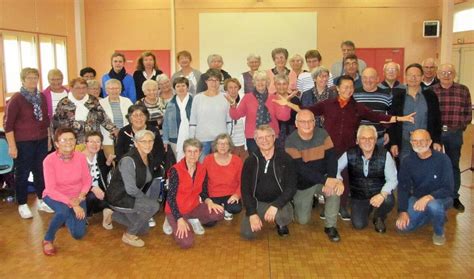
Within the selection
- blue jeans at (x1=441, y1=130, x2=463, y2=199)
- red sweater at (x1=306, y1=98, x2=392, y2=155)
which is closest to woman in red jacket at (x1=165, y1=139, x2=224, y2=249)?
red sweater at (x1=306, y1=98, x2=392, y2=155)

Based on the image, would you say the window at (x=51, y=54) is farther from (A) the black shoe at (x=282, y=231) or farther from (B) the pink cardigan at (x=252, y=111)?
(A) the black shoe at (x=282, y=231)

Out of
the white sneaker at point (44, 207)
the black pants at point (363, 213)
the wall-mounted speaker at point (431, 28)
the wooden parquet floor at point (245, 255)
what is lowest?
the wooden parquet floor at point (245, 255)

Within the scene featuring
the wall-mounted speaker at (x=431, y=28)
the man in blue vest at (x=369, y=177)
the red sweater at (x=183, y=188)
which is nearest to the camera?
the red sweater at (x=183, y=188)

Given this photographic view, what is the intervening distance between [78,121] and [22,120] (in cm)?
52

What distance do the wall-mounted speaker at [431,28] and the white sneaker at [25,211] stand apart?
9.69 m

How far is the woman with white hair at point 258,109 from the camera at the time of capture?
4559 mm

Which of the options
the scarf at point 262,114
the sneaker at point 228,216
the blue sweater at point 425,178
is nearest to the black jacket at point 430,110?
the blue sweater at point 425,178

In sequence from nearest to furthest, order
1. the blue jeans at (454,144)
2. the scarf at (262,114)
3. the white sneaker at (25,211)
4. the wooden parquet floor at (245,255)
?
the wooden parquet floor at (245,255), the white sneaker at (25,211), the scarf at (262,114), the blue jeans at (454,144)

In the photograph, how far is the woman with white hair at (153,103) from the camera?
4.64 metres

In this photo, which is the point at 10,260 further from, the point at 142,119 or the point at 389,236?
the point at 389,236

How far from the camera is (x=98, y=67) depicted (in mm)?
11336

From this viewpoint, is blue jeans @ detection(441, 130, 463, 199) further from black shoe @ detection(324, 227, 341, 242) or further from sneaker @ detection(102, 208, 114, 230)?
sneaker @ detection(102, 208, 114, 230)

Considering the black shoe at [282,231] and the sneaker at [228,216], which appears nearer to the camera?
the black shoe at [282,231]

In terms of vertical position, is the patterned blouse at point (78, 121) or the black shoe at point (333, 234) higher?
the patterned blouse at point (78, 121)
